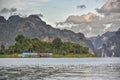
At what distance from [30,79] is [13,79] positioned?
3.18 m

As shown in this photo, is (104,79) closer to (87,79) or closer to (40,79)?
(87,79)

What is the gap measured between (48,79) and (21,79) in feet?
16.7

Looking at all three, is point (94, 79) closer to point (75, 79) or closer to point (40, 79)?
point (75, 79)

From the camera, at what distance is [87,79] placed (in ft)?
222

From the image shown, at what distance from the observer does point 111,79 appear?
67.2 m

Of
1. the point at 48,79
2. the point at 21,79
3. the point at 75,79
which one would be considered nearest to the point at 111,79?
the point at 75,79

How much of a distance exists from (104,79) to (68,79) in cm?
667

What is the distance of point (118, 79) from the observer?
67.2 m

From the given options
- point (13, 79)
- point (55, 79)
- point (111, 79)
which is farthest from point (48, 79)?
point (111, 79)

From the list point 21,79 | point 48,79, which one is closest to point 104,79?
point 48,79

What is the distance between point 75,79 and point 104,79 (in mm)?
5368

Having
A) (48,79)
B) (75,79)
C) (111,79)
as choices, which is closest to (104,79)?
(111,79)

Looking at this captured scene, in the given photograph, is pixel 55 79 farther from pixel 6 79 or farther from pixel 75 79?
pixel 6 79

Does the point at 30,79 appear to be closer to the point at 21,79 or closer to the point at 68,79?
the point at 21,79
